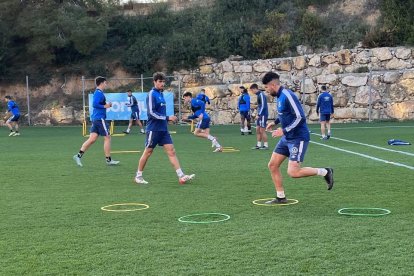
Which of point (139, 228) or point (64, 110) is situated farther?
point (64, 110)

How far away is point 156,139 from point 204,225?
414 centimetres

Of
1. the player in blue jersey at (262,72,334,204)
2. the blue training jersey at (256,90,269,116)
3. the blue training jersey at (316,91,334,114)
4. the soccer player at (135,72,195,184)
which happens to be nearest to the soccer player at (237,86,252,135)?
the blue training jersey at (316,91,334,114)

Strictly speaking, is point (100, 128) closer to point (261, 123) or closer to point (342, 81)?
point (261, 123)

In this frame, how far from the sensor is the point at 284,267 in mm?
5051

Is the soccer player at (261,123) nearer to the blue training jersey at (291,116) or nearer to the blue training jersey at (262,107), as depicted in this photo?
the blue training jersey at (262,107)

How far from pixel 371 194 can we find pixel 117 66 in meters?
32.5

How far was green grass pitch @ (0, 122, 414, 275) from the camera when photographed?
521 cm

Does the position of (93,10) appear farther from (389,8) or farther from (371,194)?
(371,194)

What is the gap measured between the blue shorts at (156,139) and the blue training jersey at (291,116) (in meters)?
3.10

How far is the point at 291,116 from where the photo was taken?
8148mm

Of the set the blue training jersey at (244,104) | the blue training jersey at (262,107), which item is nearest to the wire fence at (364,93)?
the blue training jersey at (244,104)

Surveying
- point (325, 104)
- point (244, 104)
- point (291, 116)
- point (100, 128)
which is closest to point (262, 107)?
point (325, 104)

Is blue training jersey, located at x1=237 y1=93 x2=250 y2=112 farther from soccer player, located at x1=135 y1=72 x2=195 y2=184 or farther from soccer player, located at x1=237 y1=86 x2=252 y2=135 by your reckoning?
soccer player, located at x1=135 y1=72 x2=195 y2=184

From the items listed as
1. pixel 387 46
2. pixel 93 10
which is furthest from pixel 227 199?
pixel 93 10
